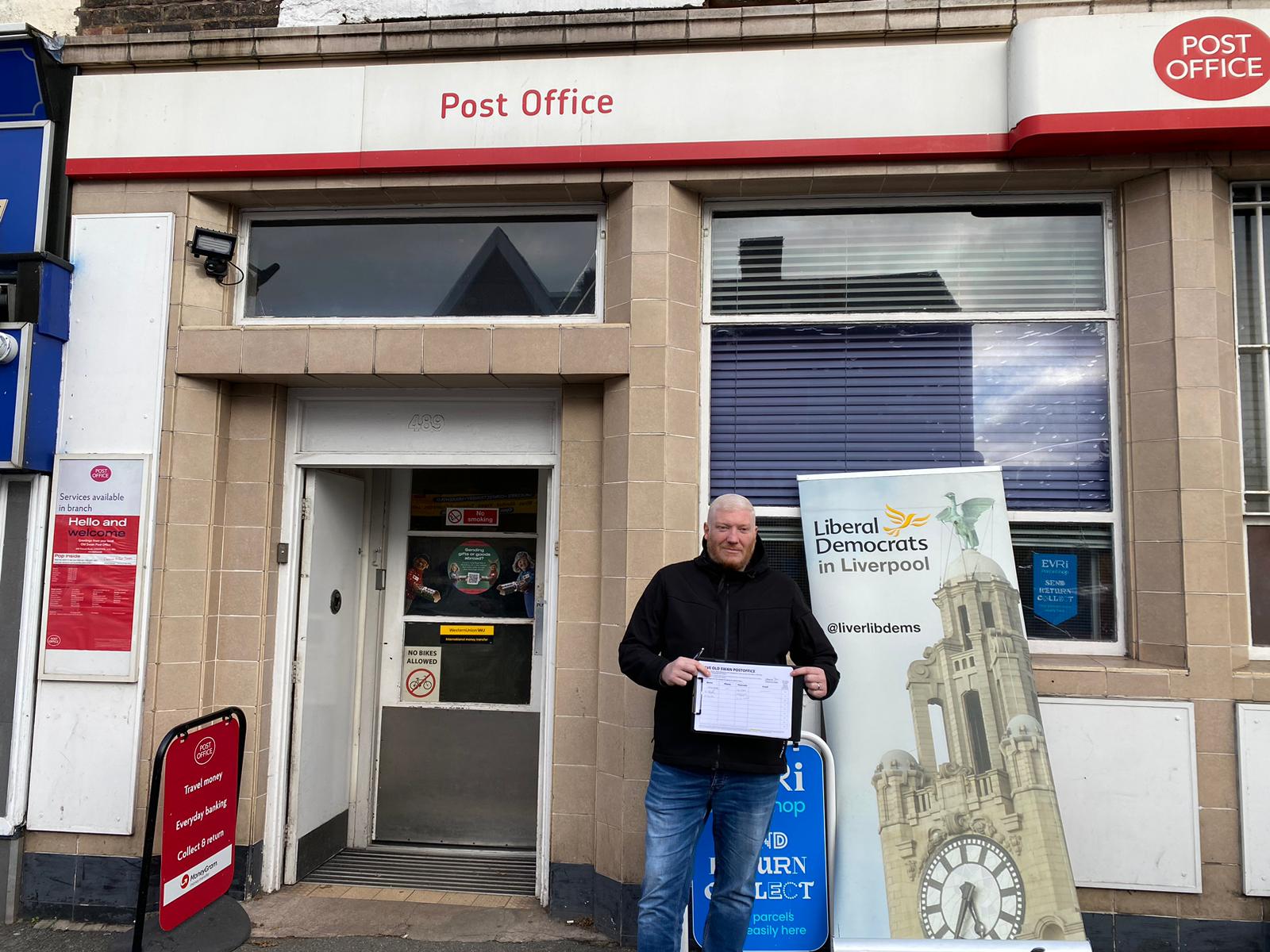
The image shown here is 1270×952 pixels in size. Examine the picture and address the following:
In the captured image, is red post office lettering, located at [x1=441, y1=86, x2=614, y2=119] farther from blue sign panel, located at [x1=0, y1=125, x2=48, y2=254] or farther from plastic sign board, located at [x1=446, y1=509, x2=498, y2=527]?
plastic sign board, located at [x1=446, y1=509, x2=498, y2=527]

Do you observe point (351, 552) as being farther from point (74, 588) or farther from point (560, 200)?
point (560, 200)

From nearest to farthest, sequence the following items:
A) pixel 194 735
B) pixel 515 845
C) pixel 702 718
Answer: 1. pixel 702 718
2. pixel 194 735
3. pixel 515 845

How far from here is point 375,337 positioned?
14.9 feet

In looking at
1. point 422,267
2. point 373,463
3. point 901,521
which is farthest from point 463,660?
point 901,521

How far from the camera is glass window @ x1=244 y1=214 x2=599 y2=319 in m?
4.73

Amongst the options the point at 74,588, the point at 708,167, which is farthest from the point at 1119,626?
the point at 74,588

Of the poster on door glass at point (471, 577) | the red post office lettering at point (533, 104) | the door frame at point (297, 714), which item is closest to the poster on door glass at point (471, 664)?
the poster on door glass at point (471, 577)

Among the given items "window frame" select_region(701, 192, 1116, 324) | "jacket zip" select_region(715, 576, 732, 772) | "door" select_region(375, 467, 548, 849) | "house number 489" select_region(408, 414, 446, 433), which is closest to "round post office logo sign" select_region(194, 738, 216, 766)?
"door" select_region(375, 467, 548, 849)

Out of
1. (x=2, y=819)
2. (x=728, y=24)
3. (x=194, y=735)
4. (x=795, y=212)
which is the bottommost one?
(x=2, y=819)

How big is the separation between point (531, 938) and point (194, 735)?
6.02ft

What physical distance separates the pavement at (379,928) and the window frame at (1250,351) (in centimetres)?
343

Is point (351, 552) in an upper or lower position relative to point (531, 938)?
upper

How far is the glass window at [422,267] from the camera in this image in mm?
4727

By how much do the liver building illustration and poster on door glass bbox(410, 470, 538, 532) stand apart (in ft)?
8.45
